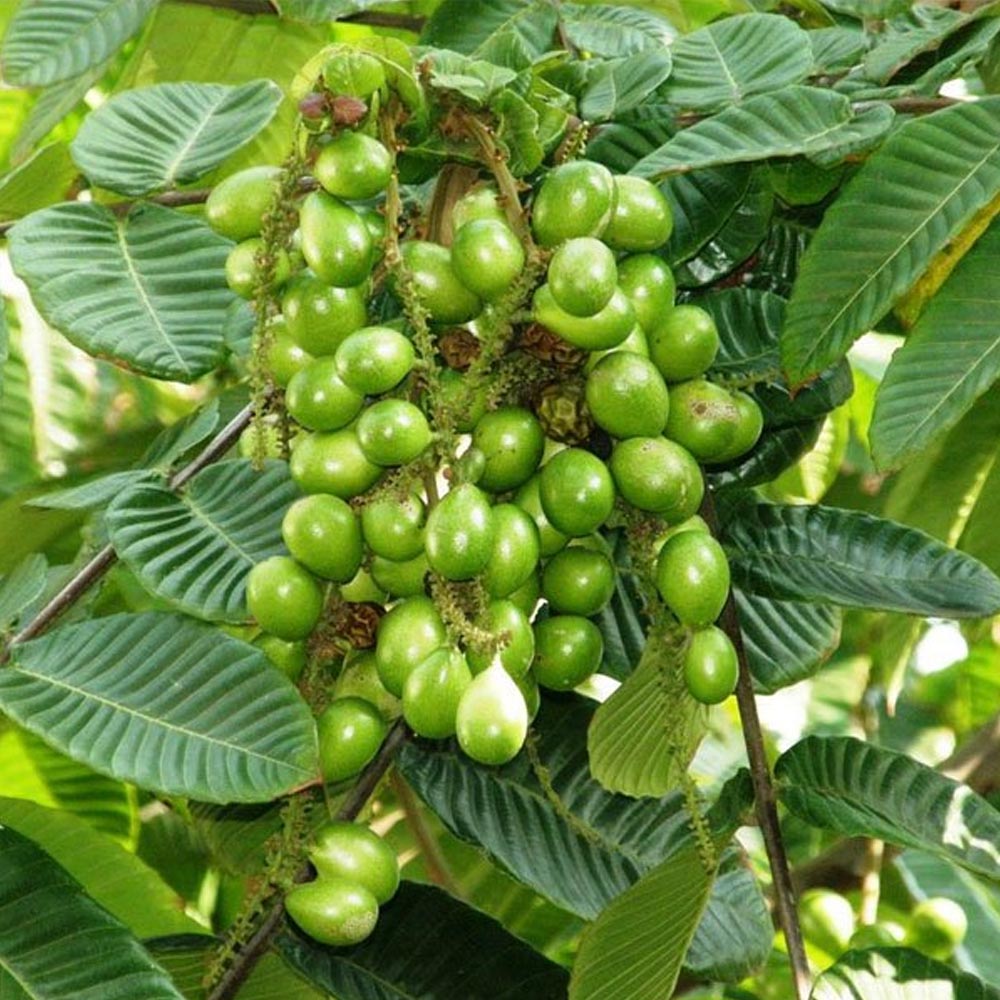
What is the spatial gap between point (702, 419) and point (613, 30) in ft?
1.59

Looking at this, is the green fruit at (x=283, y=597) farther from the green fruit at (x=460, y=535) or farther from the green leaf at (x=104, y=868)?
the green leaf at (x=104, y=868)

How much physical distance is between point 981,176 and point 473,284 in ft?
1.15

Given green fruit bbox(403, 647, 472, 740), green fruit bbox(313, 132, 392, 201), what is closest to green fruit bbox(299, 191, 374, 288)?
green fruit bbox(313, 132, 392, 201)

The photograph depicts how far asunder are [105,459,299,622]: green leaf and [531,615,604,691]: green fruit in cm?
18

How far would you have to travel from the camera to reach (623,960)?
3.46 feet

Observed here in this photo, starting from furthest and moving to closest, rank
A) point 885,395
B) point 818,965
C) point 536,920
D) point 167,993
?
point 536,920 → point 818,965 → point 885,395 → point 167,993

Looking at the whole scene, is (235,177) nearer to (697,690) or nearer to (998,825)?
(697,690)

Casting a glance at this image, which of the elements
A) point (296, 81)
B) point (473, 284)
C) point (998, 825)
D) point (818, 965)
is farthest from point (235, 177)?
point (818, 965)

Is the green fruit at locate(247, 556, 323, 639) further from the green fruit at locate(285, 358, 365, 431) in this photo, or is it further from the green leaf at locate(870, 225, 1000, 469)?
the green leaf at locate(870, 225, 1000, 469)

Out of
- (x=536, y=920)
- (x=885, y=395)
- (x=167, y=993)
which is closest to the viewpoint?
(x=167, y=993)

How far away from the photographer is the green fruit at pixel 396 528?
96cm

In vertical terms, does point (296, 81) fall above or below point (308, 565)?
above

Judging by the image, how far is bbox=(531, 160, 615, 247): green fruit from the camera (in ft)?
3.24

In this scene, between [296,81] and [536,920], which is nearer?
[296,81]
